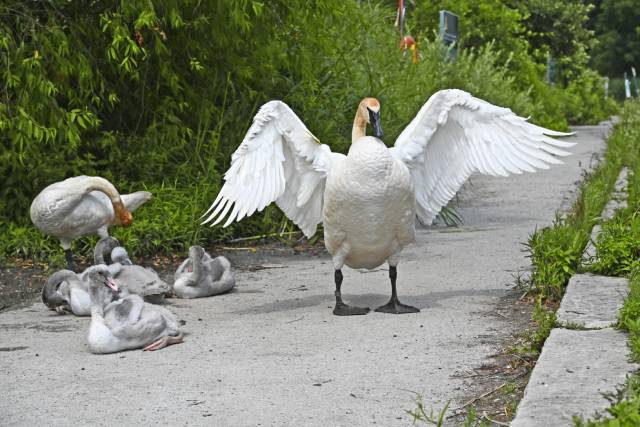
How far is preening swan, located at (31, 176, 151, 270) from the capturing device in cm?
728

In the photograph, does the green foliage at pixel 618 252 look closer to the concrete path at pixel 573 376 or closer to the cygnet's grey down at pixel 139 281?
the concrete path at pixel 573 376

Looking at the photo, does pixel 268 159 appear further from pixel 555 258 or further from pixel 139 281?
pixel 555 258

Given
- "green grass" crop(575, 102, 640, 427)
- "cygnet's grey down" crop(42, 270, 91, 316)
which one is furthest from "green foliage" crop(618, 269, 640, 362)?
"cygnet's grey down" crop(42, 270, 91, 316)

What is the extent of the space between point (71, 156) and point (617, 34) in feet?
177

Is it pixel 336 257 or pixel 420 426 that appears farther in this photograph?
pixel 336 257

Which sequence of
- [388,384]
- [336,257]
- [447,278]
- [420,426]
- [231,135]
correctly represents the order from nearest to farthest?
1. [420,426]
2. [388,384]
3. [336,257]
4. [447,278]
5. [231,135]

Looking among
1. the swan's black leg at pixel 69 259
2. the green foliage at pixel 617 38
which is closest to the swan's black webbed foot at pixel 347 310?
the swan's black leg at pixel 69 259

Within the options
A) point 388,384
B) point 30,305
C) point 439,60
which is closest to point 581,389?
point 388,384

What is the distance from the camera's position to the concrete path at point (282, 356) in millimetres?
4379

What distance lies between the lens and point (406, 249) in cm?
872

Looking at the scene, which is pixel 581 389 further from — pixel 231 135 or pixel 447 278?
pixel 231 135

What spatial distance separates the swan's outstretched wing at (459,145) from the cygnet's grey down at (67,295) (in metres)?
2.19

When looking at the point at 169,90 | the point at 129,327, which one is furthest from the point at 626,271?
the point at 169,90

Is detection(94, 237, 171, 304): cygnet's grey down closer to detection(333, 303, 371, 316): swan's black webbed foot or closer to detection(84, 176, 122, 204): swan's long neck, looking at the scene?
detection(84, 176, 122, 204): swan's long neck
